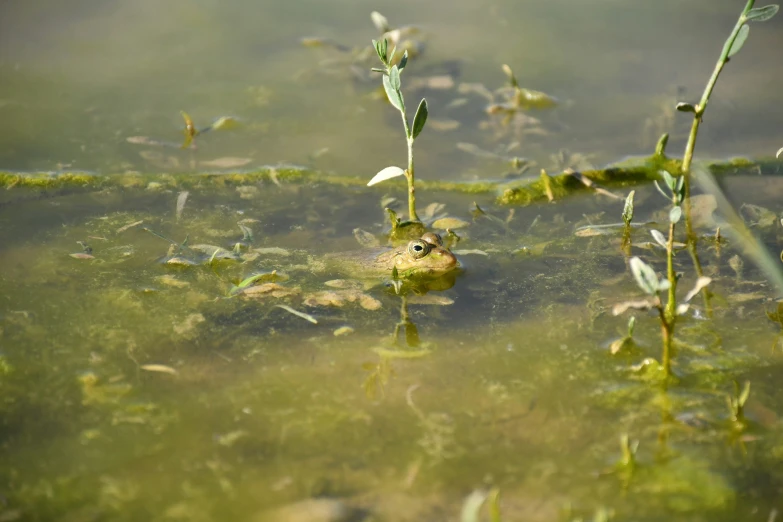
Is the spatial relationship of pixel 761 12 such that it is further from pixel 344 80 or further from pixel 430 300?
pixel 344 80

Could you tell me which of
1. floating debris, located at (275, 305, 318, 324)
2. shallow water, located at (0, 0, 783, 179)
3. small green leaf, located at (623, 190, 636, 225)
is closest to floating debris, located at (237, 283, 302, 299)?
floating debris, located at (275, 305, 318, 324)

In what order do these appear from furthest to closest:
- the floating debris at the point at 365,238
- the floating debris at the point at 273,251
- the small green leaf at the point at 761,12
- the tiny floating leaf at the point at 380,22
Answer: the tiny floating leaf at the point at 380,22, the floating debris at the point at 365,238, the floating debris at the point at 273,251, the small green leaf at the point at 761,12

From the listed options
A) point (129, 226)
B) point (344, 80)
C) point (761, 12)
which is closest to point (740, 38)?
point (761, 12)

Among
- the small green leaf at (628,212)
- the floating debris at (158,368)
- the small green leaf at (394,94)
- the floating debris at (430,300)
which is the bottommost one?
the floating debris at (158,368)

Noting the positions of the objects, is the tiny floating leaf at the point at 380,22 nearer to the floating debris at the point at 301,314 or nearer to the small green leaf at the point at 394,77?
the small green leaf at the point at 394,77

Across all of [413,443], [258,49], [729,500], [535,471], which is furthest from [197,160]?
[729,500]

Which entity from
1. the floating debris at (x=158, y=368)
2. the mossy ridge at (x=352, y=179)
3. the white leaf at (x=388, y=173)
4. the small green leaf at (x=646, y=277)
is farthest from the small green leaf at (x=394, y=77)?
the floating debris at (x=158, y=368)
